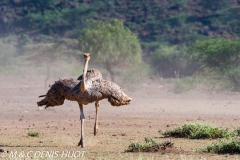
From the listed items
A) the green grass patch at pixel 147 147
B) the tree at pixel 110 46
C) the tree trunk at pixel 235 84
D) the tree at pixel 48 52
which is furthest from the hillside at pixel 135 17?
the green grass patch at pixel 147 147

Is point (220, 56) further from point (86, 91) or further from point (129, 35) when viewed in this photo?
point (86, 91)

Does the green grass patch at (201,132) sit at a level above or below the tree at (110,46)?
below

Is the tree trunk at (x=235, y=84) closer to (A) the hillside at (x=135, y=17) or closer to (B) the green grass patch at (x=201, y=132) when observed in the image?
(B) the green grass patch at (x=201, y=132)

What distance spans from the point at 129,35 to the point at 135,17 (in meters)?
30.1

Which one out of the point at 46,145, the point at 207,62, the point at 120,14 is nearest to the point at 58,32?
the point at 120,14

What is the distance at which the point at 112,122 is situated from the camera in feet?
58.6

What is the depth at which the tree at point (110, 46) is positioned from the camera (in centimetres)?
3609

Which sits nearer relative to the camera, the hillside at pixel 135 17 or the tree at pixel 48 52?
the tree at pixel 48 52

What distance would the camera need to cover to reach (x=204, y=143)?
1273cm

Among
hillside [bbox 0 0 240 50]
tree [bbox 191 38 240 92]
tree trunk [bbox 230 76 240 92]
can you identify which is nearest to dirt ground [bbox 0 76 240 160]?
tree trunk [bbox 230 76 240 92]

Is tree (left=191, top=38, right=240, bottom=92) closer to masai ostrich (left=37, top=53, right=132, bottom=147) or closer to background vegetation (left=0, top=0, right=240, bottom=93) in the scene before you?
background vegetation (left=0, top=0, right=240, bottom=93)

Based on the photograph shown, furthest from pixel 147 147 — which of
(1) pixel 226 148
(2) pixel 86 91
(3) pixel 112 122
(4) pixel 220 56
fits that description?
(4) pixel 220 56

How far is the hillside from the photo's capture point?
62.5 m

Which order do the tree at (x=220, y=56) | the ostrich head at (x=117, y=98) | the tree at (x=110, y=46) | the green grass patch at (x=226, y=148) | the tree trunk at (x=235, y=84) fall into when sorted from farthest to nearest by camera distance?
1. the tree at (x=110, y=46)
2. the tree at (x=220, y=56)
3. the tree trunk at (x=235, y=84)
4. the ostrich head at (x=117, y=98)
5. the green grass patch at (x=226, y=148)
